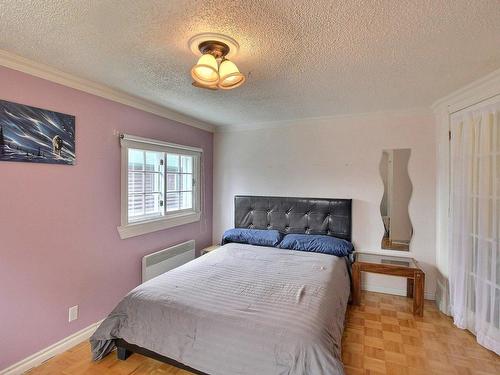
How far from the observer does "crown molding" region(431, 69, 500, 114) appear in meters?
2.09

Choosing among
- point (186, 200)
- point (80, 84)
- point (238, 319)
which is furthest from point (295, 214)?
point (80, 84)

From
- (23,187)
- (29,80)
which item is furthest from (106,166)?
(29,80)

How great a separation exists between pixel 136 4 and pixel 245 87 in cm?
124

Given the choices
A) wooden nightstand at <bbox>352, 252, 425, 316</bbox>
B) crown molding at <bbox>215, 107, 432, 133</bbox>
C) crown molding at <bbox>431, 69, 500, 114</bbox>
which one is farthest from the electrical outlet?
crown molding at <bbox>431, 69, 500, 114</bbox>

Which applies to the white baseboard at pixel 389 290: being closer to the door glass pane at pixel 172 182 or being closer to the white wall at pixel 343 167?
the white wall at pixel 343 167

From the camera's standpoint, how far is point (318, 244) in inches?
121

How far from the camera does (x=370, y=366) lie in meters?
1.91

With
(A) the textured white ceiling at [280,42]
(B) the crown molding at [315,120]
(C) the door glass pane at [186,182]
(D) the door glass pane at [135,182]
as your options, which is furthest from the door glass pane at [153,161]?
(B) the crown molding at [315,120]

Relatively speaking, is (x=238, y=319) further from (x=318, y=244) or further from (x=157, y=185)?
(x=157, y=185)

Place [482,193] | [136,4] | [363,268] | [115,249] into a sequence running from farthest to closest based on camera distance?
[363,268] → [115,249] → [482,193] → [136,4]

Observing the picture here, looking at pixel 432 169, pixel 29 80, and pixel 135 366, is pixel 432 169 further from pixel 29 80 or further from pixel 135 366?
pixel 29 80

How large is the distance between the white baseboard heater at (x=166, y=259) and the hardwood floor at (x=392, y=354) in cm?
85

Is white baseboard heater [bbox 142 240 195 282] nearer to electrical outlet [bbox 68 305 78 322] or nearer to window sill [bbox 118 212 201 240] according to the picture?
window sill [bbox 118 212 201 240]

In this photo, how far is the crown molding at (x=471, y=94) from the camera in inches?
82.3
